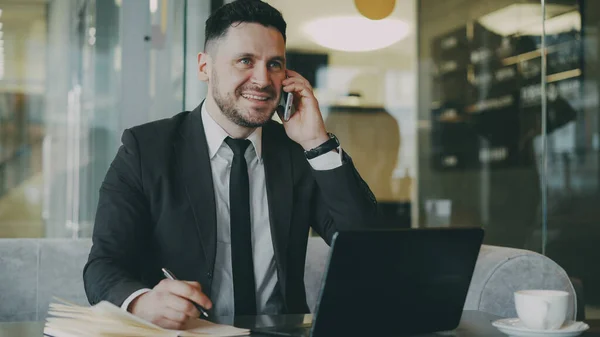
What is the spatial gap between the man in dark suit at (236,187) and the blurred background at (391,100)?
135 cm

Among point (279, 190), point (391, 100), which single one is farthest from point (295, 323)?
point (391, 100)

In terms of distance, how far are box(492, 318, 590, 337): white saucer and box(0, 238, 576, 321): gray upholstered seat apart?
28.4 inches

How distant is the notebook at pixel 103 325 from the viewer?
3.54ft

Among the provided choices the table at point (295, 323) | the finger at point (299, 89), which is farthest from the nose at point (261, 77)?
the table at point (295, 323)

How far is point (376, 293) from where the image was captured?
111cm

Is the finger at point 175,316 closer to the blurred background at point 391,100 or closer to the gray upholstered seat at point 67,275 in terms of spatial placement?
the gray upholstered seat at point 67,275

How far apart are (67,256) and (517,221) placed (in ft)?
10.8

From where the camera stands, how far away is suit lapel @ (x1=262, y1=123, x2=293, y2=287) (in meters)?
1.84

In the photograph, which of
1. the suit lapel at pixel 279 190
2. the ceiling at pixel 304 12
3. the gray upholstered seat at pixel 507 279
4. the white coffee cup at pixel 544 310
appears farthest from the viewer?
the ceiling at pixel 304 12

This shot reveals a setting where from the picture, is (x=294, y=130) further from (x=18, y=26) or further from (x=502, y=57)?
(x=502, y=57)

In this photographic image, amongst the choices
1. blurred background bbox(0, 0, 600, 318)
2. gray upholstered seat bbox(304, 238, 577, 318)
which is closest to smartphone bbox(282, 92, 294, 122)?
gray upholstered seat bbox(304, 238, 577, 318)

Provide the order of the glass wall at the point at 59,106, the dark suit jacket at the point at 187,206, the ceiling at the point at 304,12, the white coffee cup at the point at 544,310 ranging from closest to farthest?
the white coffee cup at the point at 544,310 < the dark suit jacket at the point at 187,206 < the glass wall at the point at 59,106 < the ceiling at the point at 304,12

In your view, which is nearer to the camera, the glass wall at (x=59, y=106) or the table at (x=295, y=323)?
the table at (x=295, y=323)

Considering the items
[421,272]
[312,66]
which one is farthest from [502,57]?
[421,272]
